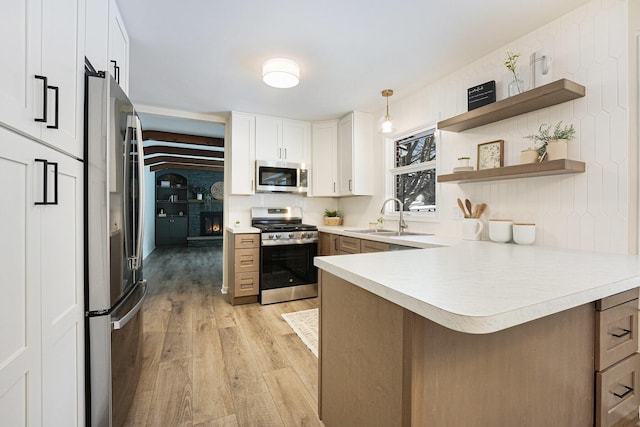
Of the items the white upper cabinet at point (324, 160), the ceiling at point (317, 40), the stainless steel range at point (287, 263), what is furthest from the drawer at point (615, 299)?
the white upper cabinet at point (324, 160)

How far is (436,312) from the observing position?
669 mm

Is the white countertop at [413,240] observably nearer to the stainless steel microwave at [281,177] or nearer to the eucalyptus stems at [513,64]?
the stainless steel microwave at [281,177]

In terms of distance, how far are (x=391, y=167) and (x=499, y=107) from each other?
5.49 feet

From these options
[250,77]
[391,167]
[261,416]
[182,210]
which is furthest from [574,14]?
[182,210]

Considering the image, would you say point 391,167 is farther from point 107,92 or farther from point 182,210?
point 182,210

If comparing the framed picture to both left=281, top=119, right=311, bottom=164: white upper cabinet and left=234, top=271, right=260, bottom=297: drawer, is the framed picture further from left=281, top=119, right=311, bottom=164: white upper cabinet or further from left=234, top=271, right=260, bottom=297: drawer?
left=234, top=271, right=260, bottom=297: drawer

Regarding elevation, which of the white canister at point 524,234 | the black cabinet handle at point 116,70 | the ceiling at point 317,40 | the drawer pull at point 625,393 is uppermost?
the ceiling at point 317,40

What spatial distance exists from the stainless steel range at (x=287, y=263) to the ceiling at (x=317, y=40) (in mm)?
1669

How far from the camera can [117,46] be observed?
1.84 meters

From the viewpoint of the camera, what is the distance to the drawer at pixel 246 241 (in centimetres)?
342

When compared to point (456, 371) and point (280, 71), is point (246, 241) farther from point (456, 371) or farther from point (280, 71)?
point (456, 371)

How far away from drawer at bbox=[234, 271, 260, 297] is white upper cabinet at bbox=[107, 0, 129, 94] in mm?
2235

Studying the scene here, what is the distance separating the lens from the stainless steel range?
3.49m

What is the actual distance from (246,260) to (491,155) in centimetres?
278
